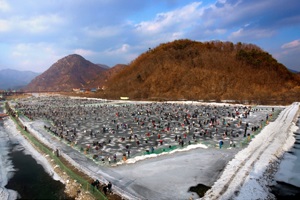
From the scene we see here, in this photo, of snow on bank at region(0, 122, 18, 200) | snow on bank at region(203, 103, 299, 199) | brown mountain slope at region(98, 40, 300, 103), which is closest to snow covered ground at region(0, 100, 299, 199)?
snow on bank at region(203, 103, 299, 199)

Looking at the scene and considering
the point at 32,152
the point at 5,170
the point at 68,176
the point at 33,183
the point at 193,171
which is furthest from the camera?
the point at 32,152

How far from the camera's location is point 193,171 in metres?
17.6

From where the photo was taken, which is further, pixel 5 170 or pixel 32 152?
pixel 32 152

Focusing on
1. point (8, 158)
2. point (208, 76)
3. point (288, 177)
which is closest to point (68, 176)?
point (8, 158)

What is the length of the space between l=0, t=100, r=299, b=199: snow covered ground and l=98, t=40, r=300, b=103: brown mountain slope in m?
45.1

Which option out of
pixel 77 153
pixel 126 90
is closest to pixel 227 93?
pixel 126 90

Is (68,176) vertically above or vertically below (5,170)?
above

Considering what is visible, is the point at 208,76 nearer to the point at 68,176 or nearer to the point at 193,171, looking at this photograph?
the point at 193,171

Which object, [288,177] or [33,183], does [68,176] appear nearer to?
[33,183]

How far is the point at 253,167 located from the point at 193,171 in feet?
13.7

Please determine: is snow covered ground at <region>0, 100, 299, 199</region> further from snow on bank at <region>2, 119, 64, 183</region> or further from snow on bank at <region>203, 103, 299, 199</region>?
Result: snow on bank at <region>2, 119, 64, 183</region>

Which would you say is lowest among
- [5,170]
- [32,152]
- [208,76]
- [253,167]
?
[5,170]

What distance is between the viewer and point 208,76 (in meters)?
85.8

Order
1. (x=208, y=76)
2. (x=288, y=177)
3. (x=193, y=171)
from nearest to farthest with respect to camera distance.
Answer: (x=288, y=177)
(x=193, y=171)
(x=208, y=76)
